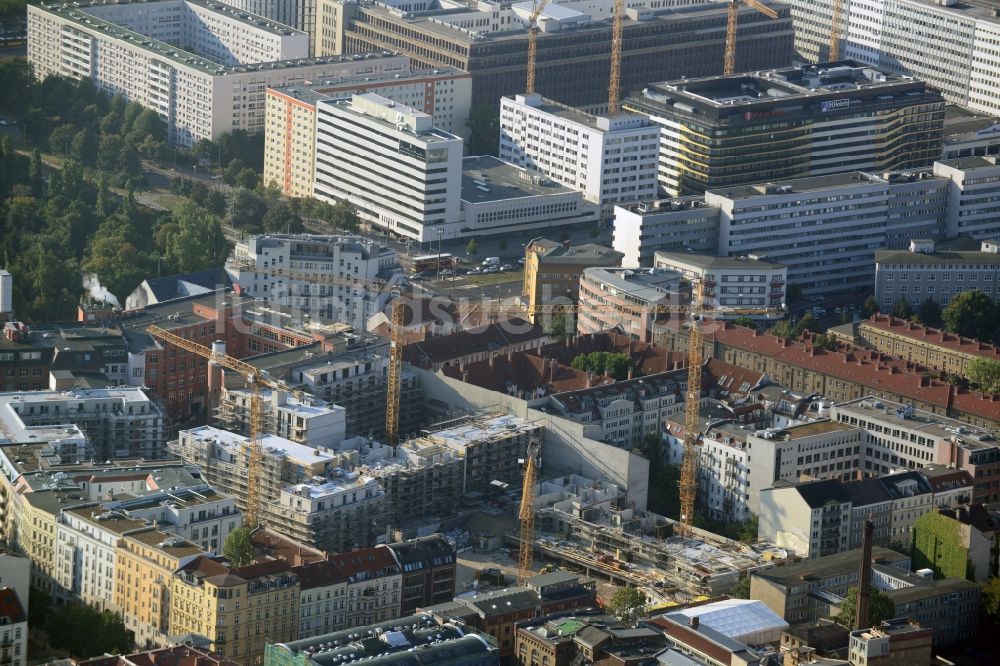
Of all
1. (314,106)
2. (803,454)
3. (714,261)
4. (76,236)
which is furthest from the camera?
(314,106)

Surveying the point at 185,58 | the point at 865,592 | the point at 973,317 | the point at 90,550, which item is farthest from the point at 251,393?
the point at 185,58

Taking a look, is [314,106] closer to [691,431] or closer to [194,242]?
[194,242]

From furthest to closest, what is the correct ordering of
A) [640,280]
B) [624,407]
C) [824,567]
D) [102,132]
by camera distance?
[102,132] → [640,280] → [624,407] → [824,567]

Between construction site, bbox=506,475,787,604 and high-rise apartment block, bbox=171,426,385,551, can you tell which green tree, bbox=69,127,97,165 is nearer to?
high-rise apartment block, bbox=171,426,385,551

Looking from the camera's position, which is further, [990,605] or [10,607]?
[990,605]

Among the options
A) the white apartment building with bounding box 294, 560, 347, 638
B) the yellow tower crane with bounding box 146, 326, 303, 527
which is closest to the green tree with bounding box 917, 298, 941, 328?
the yellow tower crane with bounding box 146, 326, 303, 527

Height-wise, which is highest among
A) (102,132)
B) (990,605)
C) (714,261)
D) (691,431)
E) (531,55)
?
(531,55)

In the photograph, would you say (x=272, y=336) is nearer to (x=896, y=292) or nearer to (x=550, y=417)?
(x=550, y=417)

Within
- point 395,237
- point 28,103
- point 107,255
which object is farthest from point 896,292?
point 28,103

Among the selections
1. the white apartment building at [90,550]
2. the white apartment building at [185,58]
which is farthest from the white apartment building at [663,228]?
the white apartment building at [90,550]

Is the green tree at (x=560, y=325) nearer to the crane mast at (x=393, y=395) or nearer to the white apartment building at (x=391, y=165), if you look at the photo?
the white apartment building at (x=391, y=165)
